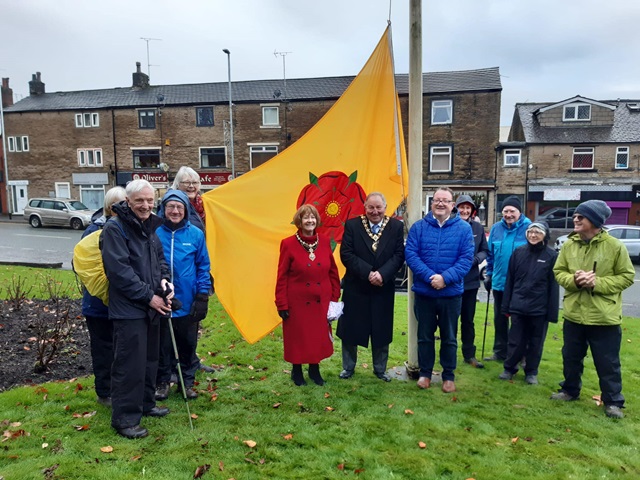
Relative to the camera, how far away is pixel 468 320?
6184 mm

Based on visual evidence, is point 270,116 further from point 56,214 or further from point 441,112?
point 56,214

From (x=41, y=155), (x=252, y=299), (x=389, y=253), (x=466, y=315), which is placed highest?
(x=41, y=155)

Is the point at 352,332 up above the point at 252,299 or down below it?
below

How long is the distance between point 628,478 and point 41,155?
42.1m

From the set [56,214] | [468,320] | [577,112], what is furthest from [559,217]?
[56,214]

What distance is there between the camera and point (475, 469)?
3635 millimetres

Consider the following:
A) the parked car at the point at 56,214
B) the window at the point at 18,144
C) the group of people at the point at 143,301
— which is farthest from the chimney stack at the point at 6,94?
the group of people at the point at 143,301

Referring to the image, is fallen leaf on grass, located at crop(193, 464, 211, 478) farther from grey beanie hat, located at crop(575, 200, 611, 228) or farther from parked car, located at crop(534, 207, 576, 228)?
parked car, located at crop(534, 207, 576, 228)

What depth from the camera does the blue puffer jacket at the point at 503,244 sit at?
19.8 feet

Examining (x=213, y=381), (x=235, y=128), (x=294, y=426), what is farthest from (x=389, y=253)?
(x=235, y=128)

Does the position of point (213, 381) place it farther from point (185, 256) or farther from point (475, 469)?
point (475, 469)

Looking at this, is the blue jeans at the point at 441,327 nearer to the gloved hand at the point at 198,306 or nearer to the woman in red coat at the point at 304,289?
the woman in red coat at the point at 304,289

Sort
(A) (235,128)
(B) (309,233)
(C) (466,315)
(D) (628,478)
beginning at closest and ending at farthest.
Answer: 1. (D) (628,478)
2. (B) (309,233)
3. (C) (466,315)
4. (A) (235,128)

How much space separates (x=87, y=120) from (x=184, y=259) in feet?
120
